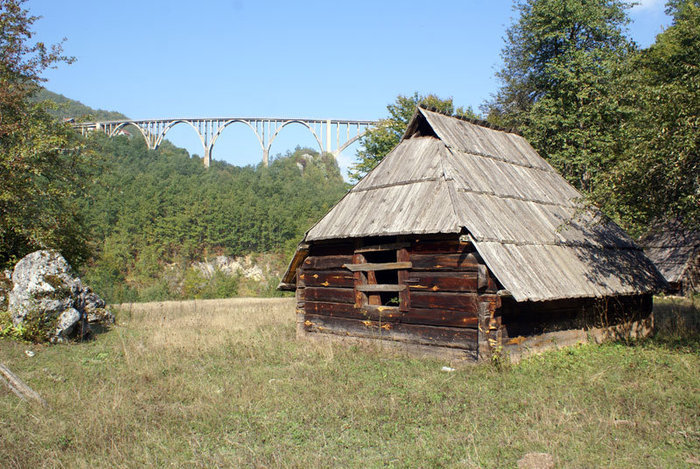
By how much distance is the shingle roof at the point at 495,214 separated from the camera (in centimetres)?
950

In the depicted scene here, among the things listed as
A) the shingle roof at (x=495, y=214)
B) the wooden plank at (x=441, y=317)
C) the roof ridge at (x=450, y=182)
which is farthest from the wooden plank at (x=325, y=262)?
the roof ridge at (x=450, y=182)

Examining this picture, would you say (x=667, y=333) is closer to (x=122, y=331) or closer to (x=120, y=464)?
(x=120, y=464)

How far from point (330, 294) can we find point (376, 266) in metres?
1.54

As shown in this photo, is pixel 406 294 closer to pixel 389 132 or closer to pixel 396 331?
pixel 396 331

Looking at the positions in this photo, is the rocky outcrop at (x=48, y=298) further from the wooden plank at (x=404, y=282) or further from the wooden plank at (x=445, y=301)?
the wooden plank at (x=445, y=301)

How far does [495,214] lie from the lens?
1038 cm

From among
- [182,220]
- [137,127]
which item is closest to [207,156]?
[137,127]

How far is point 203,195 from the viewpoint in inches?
2445

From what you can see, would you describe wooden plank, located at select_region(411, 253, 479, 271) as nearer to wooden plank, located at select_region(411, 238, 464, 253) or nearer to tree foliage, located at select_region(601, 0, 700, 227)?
wooden plank, located at select_region(411, 238, 464, 253)

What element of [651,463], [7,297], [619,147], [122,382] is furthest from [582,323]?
[7,297]

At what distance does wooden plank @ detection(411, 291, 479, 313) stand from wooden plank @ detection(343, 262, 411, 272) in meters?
0.55

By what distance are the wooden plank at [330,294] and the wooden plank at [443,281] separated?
1637 mm

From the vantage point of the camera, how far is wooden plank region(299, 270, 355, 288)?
456 inches

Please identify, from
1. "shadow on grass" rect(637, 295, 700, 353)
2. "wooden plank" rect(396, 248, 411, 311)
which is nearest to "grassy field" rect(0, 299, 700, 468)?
"shadow on grass" rect(637, 295, 700, 353)
